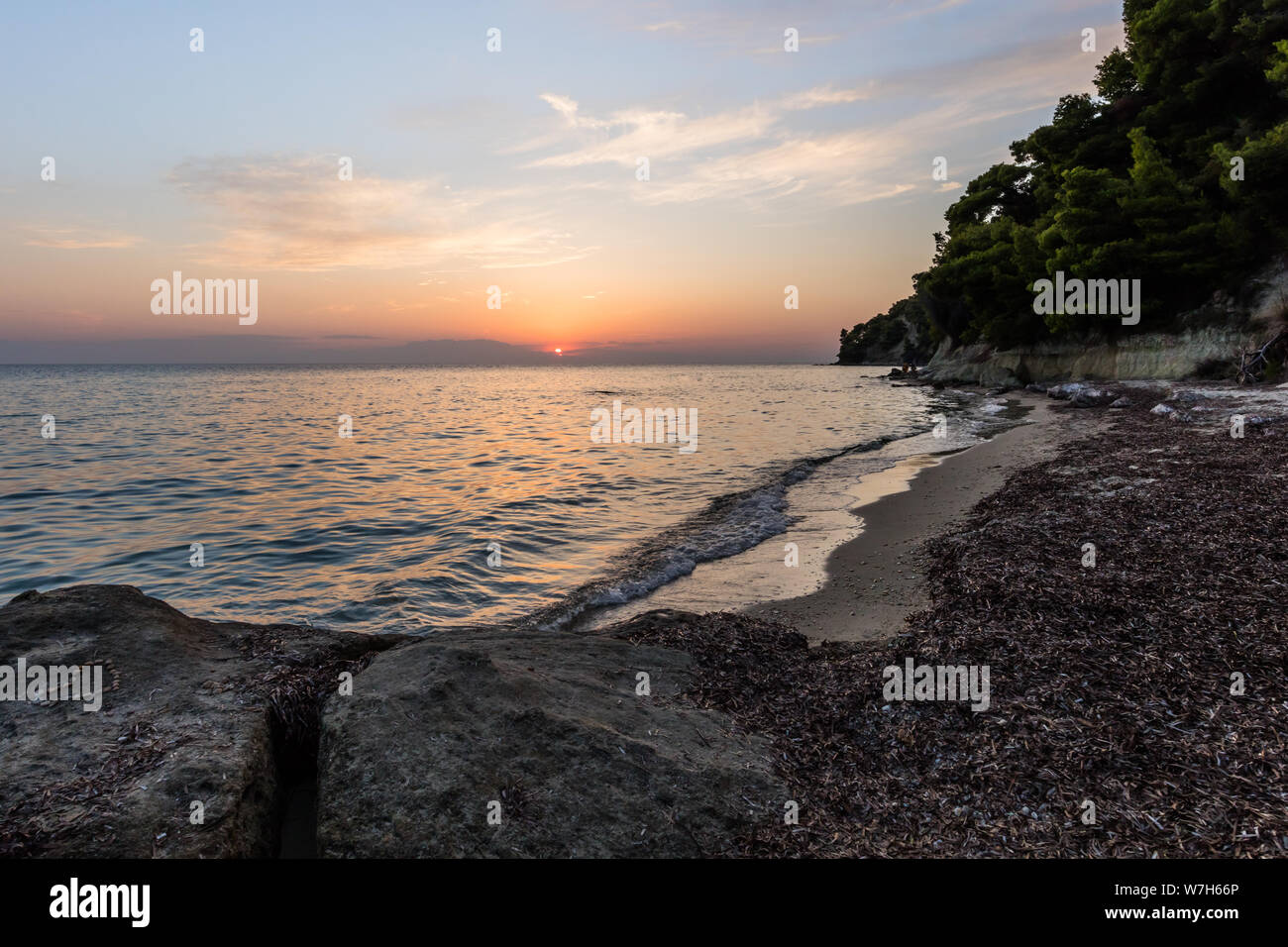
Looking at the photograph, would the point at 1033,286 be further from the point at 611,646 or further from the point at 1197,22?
the point at 611,646

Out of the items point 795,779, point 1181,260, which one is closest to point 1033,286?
point 1181,260

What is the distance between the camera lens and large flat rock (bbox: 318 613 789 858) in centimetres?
358

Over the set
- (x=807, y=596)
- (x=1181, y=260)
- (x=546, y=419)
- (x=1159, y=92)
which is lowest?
(x=807, y=596)

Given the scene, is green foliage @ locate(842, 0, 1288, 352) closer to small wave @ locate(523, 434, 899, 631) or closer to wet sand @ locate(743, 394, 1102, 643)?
wet sand @ locate(743, 394, 1102, 643)

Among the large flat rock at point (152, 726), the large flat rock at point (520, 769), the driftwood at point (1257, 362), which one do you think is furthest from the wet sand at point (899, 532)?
the driftwood at point (1257, 362)

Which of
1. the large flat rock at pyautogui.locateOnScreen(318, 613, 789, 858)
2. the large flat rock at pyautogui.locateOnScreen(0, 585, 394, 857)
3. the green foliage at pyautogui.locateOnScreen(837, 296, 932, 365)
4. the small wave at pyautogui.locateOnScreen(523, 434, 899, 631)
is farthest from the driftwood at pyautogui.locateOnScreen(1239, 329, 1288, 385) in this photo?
the green foliage at pyautogui.locateOnScreen(837, 296, 932, 365)

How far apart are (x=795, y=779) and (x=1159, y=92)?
212 ft

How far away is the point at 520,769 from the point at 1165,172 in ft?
169

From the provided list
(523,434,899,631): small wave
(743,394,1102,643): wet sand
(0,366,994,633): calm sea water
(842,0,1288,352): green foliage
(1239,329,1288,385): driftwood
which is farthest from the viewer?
(842,0,1288,352): green foliage

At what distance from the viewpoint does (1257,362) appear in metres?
29.3

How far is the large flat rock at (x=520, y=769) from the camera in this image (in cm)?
358

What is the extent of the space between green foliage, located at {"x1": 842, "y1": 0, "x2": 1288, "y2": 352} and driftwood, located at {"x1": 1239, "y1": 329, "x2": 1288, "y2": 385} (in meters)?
7.85

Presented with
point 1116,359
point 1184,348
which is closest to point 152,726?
point 1184,348
